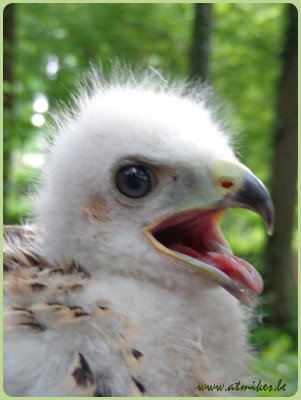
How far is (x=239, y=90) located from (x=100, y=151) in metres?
4.83

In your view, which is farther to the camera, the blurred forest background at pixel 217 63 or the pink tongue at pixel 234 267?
the blurred forest background at pixel 217 63

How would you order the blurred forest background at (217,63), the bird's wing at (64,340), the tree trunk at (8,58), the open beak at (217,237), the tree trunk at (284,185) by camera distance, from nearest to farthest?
the bird's wing at (64,340) → the open beak at (217,237) → the tree trunk at (8,58) → the blurred forest background at (217,63) → the tree trunk at (284,185)

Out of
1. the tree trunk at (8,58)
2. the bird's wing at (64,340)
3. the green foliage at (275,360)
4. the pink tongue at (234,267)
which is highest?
the tree trunk at (8,58)

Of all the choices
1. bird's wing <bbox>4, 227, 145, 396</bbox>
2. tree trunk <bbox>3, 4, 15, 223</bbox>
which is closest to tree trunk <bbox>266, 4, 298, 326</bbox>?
tree trunk <bbox>3, 4, 15, 223</bbox>

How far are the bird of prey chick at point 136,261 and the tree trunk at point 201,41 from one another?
3.87 feet

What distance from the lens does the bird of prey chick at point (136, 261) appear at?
1.38 metres

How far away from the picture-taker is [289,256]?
5074 millimetres

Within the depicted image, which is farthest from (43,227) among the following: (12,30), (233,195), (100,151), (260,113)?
(260,113)

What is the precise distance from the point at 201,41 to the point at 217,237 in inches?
59.9

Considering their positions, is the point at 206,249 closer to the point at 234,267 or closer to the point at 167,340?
the point at 234,267

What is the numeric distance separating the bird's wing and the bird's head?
147 mm

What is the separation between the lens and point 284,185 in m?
4.73

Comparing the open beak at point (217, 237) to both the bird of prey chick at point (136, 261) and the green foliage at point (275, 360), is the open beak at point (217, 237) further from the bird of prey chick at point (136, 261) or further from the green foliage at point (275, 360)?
the green foliage at point (275, 360)

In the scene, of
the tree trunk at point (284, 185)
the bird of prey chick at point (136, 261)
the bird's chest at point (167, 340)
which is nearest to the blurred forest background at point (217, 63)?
the tree trunk at point (284, 185)
